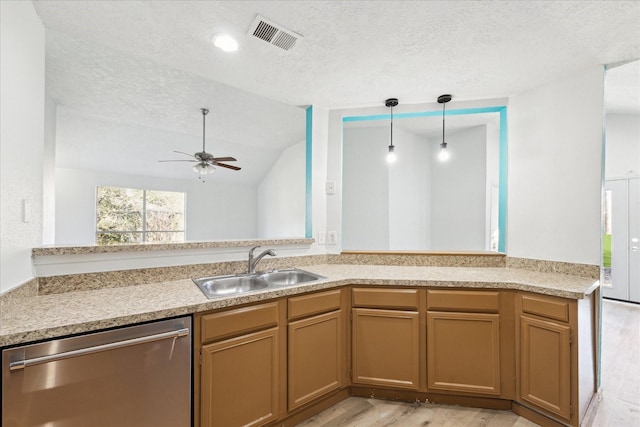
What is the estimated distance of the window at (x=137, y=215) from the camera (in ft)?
18.9

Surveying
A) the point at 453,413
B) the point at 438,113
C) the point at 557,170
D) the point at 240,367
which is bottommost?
the point at 453,413

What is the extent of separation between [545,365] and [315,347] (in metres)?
1.40

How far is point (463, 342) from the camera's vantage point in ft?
6.43

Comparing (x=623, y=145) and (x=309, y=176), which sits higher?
(x=623, y=145)

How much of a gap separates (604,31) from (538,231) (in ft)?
4.39

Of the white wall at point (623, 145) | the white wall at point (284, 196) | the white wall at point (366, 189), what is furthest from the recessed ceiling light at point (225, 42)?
the white wall at point (623, 145)

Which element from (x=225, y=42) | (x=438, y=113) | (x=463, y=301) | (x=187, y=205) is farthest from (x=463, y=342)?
(x=187, y=205)

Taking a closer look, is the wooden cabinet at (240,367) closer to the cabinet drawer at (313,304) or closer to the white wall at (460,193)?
the cabinet drawer at (313,304)

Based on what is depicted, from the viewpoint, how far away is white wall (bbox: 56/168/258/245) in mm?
5375

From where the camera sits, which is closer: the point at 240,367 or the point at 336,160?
the point at 240,367

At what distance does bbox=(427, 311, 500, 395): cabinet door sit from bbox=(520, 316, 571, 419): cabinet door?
0.15 meters

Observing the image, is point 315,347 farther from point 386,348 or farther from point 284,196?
point 284,196

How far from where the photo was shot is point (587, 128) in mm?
2059

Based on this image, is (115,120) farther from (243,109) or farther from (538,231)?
(538,231)
